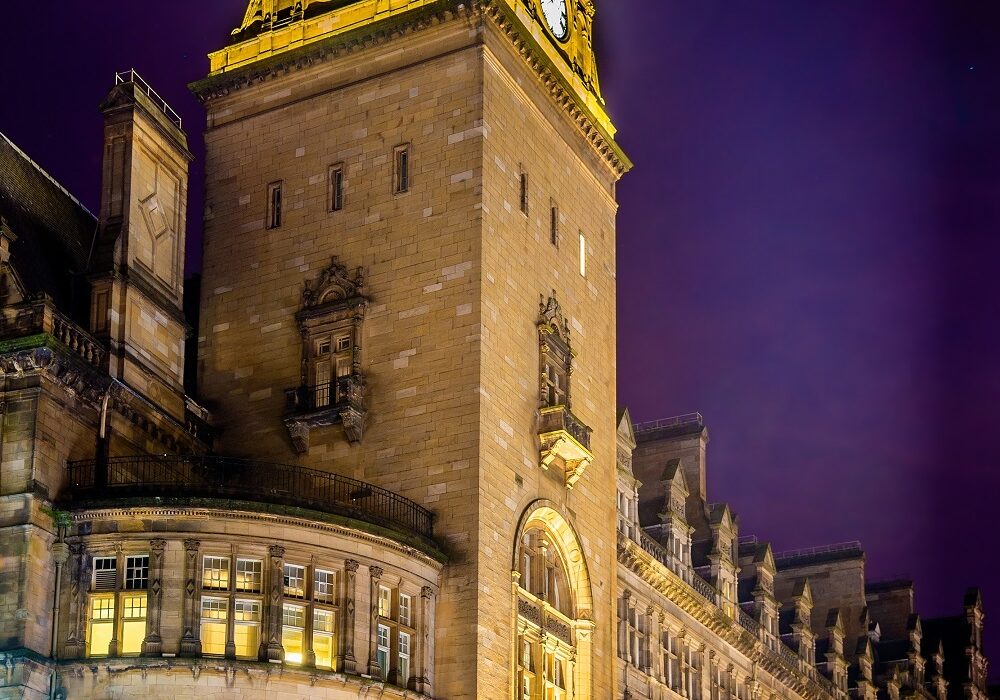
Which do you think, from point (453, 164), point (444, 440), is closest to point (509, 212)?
point (453, 164)

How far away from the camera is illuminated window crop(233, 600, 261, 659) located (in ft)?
168

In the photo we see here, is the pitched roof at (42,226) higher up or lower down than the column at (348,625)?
higher up

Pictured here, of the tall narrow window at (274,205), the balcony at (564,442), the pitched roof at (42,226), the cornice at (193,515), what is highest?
the tall narrow window at (274,205)

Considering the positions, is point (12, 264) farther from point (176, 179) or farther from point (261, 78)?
point (261, 78)

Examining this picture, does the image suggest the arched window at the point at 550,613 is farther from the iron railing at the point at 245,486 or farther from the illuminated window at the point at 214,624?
the illuminated window at the point at 214,624

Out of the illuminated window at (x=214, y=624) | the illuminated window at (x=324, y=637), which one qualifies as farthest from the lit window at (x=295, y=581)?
the illuminated window at (x=214, y=624)

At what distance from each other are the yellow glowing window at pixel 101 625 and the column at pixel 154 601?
976 millimetres

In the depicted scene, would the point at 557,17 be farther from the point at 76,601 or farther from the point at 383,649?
the point at 76,601

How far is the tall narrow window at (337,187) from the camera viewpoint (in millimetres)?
62156

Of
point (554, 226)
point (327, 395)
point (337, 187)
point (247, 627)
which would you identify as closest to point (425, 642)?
point (247, 627)

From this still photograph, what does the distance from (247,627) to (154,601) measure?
2.46 m

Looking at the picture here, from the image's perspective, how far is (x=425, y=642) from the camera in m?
54.9

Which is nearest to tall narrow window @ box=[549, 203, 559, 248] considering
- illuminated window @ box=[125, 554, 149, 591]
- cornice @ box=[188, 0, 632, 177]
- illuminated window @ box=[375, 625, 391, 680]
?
cornice @ box=[188, 0, 632, 177]

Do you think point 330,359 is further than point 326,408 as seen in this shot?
Yes
